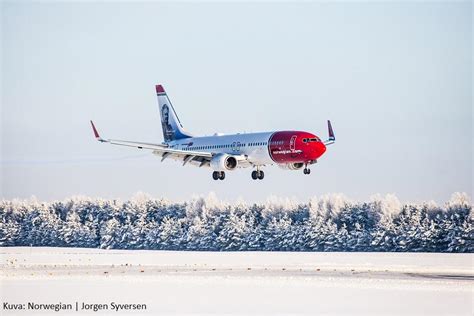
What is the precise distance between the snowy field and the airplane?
25.3ft

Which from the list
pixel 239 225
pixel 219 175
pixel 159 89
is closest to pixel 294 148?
pixel 219 175

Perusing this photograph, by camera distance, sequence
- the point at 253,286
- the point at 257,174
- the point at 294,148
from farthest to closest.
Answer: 1. the point at 257,174
2. the point at 294,148
3. the point at 253,286

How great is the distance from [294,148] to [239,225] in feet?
141

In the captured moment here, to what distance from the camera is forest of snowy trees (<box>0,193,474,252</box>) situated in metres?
109

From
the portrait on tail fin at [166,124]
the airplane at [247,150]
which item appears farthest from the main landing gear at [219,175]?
the portrait on tail fin at [166,124]

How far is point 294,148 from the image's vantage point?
76.2 metres

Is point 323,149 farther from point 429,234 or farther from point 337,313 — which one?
point 429,234

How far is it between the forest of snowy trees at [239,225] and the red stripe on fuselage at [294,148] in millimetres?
32143

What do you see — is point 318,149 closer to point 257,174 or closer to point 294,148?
point 294,148

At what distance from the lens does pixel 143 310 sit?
172 ft

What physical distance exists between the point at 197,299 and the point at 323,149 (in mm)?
23992

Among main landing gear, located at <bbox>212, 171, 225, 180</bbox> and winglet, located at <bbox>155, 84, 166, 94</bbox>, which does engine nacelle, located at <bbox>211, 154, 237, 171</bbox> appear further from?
winglet, located at <bbox>155, 84, 166, 94</bbox>

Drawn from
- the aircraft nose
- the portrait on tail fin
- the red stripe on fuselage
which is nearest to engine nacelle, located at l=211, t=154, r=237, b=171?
the red stripe on fuselage

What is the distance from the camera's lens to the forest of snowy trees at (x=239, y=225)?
10875 cm
